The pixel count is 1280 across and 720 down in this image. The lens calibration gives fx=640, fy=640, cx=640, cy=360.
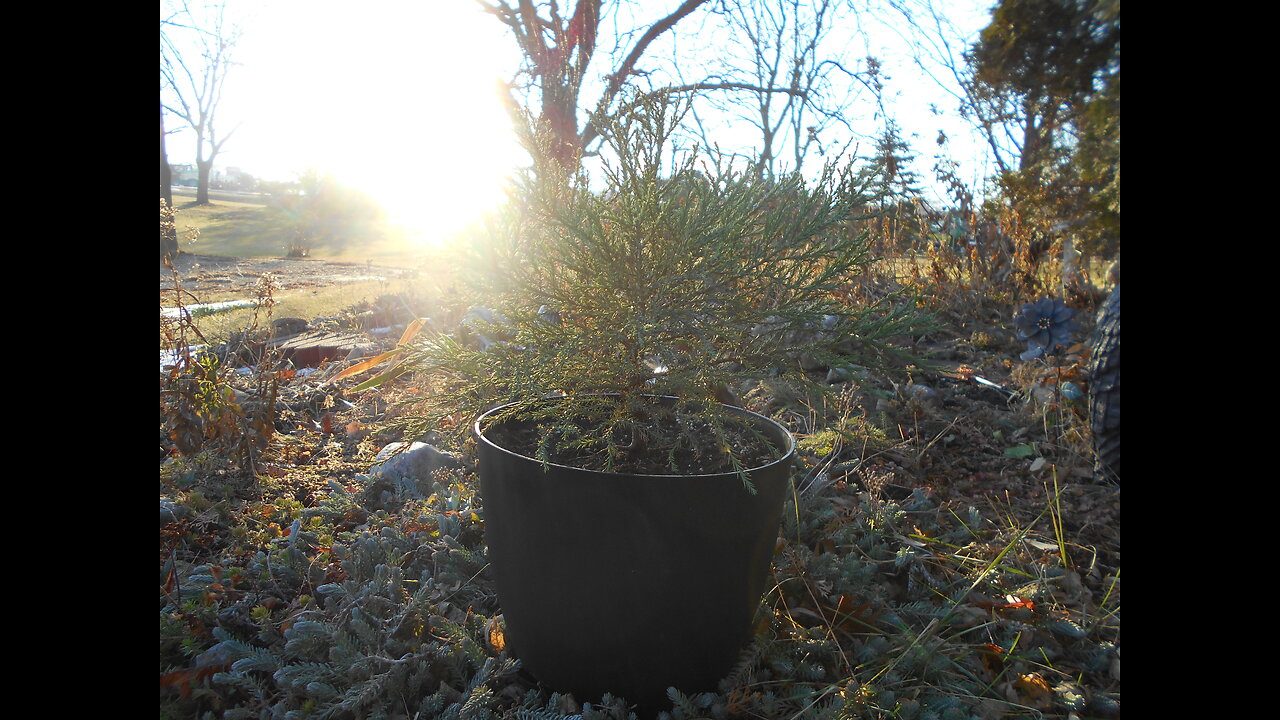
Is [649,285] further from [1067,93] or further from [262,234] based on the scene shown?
[262,234]

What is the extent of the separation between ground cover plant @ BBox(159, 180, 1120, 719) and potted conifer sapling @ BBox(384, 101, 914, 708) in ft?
0.52

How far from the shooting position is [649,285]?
1.62 metres

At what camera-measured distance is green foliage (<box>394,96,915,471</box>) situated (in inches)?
62.9

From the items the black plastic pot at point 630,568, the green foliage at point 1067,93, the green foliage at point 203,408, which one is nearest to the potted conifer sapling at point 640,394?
the black plastic pot at point 630,568

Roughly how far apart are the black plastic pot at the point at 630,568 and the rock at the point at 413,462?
4.45ft

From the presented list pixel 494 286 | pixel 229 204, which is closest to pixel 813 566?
pixel 494 286

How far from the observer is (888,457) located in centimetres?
334

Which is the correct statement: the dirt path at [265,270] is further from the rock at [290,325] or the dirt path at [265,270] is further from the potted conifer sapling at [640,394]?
the potted conifer sapling at [640,394]

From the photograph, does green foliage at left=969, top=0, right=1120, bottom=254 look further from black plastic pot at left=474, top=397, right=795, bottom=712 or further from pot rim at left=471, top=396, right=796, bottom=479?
black plastic pot at left=474, top=397, right=795, bottom=712

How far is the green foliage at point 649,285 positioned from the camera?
1598 mm

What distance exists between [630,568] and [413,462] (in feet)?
5.76

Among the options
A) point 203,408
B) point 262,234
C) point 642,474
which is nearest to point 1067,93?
point 642,474
